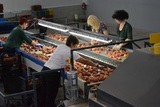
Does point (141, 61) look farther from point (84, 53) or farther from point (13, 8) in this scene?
point (13, 8)

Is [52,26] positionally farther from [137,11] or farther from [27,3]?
[27,3]

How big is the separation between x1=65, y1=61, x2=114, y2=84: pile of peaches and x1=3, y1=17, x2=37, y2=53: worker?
6.16ft

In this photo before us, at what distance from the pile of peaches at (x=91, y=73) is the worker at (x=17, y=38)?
188 cm

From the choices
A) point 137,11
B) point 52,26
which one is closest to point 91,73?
point 52,26

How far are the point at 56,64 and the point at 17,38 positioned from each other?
2.06m

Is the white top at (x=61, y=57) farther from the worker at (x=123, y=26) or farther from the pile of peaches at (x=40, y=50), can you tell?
the worker at (x=123, y=26)

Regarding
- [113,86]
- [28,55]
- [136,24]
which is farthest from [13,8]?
[113,86]

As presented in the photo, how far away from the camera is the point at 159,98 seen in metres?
2.83

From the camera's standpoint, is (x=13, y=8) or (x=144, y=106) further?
(x=13, y=8)

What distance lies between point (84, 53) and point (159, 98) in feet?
11.9

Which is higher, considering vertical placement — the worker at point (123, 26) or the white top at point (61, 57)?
the worker at point (123, 26)

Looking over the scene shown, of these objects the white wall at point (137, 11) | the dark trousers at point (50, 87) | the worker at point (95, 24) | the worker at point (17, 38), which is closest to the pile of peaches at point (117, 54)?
the worker at point (95, 24)

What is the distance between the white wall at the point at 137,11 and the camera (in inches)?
479

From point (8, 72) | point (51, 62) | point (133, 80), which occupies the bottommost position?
point (8, 72)
